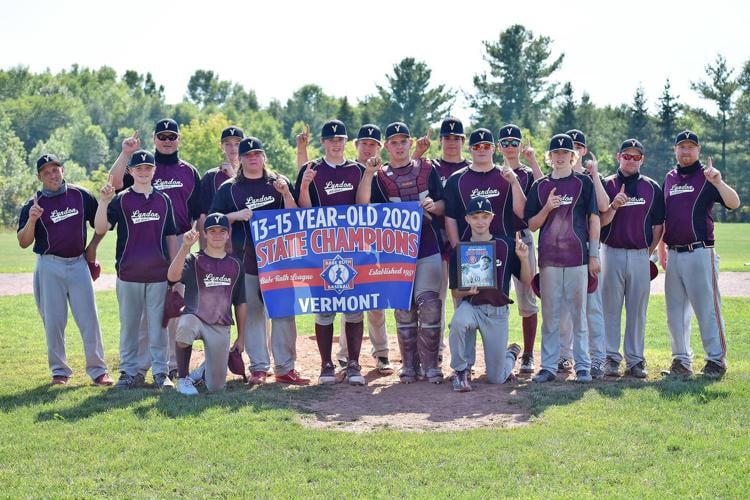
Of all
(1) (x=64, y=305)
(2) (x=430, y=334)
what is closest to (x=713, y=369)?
(2) (x=430, y=334)

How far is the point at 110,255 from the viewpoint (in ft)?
101

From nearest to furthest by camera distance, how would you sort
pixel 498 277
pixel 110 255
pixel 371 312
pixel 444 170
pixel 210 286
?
pixel 210 286 < pixel 498 277 < pixel 444 170 < pixel 371 312 < pixel 110 255

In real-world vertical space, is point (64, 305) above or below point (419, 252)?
below

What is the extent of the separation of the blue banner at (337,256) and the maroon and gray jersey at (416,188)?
0.64 feet

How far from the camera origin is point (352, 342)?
9.59 metres

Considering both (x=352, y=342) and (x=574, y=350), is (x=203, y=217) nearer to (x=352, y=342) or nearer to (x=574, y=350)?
(x=352, y=342)

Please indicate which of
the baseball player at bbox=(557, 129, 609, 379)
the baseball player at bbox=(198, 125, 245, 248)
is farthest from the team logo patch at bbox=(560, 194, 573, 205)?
the baseball player at bbox=(198, 125, 245, 248)

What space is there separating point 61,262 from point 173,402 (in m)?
2.35

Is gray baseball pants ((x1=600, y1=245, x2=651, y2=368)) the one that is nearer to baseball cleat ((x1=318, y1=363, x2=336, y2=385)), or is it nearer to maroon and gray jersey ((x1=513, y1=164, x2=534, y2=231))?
maroon and gray jersey ((x1=513, y1=164, x2=534, y2=231))

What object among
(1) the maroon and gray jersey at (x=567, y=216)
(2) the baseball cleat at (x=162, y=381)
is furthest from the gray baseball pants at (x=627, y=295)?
(2) the baseball cleat at (x=162, y=381)

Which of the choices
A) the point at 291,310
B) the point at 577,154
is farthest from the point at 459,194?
the point at 291,310

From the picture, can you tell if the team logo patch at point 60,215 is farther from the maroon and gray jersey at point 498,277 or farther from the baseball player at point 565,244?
the baseball player at point 565,244

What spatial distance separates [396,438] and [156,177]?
4283 mm

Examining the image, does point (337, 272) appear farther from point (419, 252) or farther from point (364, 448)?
point (364, 448)
